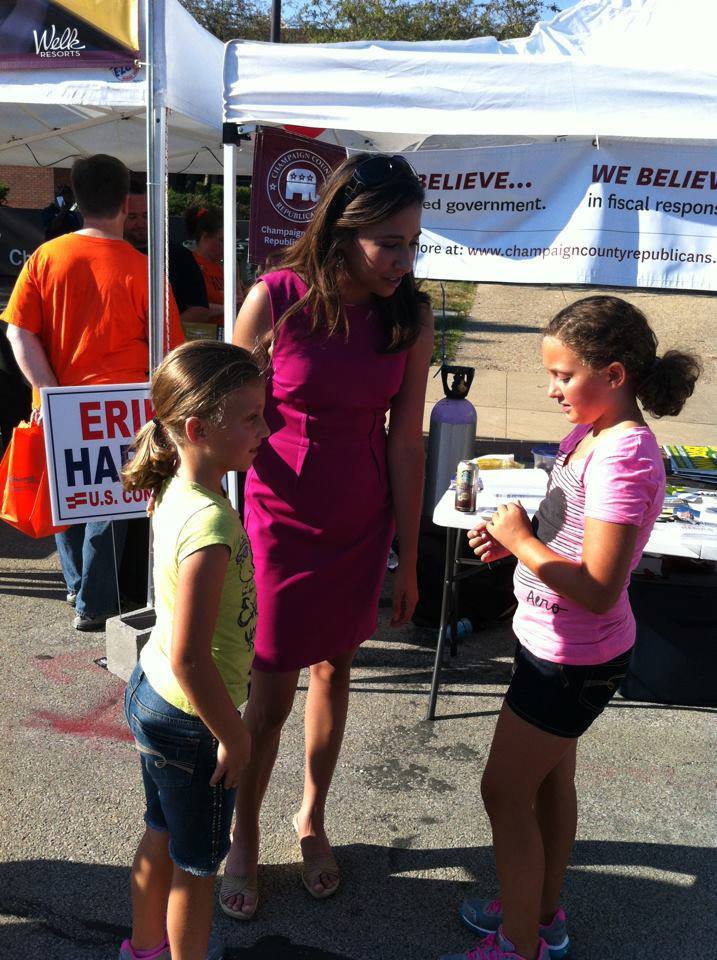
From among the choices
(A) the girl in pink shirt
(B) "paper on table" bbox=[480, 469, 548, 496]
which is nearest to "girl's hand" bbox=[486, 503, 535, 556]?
(A) the girl in pink shirt

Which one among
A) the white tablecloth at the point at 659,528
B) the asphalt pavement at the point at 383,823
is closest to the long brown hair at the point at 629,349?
the white tablecloth at the point at 659,528

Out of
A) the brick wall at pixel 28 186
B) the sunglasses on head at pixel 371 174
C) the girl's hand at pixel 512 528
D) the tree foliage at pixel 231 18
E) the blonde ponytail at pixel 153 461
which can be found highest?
the sunglasses on head at pixel 371 174

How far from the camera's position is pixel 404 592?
2.53 metres

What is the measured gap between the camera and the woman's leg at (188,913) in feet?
6.13

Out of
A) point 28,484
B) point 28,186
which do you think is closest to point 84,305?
point 28,484

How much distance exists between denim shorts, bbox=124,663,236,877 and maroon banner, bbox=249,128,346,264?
11.4 feet

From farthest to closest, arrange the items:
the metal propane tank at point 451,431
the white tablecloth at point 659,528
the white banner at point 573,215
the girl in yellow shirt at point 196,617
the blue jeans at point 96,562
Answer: the metal propane tank at point 451,431, the blue jeans at point 96,562, the white banner at point 573,215, the white tablecloth at point 659,528, the girl in yellow shirt at point 196,617

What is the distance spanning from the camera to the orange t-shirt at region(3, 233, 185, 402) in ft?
12.9

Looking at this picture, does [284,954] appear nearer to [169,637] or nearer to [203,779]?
[203,779]

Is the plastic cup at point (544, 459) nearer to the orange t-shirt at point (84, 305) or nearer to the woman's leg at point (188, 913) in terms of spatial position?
the orange t-shirt at point (84, 305)

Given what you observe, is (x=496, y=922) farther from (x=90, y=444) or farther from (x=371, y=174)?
(x=90, y=444)

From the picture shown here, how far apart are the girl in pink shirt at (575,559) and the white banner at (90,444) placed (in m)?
2.10

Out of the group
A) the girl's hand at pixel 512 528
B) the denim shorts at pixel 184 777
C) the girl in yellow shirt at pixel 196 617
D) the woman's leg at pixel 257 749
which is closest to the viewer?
the girl in yellow shirt at pixel 196 617

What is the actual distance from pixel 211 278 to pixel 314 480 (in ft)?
14.5
